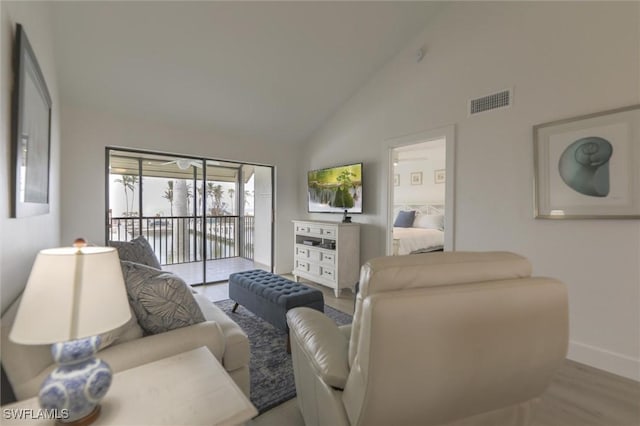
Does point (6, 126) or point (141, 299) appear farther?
point (141, 299)

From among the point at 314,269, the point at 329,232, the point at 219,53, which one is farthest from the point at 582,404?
the point at 219,53

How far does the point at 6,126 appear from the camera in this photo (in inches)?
42.7

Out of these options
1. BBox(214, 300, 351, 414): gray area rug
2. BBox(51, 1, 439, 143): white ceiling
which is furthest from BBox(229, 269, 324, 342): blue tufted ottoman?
BBox(51, 1, 439, 143): white ceiling

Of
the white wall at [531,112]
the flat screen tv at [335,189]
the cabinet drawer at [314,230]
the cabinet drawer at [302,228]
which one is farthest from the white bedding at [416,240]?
the white wall at [531,112]

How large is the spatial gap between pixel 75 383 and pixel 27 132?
1.23 m

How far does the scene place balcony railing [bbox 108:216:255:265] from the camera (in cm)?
429

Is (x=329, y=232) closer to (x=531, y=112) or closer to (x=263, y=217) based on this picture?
(x=263, y=217)

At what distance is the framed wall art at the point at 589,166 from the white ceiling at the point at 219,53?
2.01m

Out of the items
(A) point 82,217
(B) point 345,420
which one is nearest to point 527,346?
(B) point 345,420

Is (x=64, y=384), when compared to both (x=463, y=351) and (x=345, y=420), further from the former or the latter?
(x=463, y=351)

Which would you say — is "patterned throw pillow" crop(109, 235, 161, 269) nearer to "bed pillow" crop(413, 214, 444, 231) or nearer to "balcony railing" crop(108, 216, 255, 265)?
"balcony railing" crop(108, 216, 255, 265)

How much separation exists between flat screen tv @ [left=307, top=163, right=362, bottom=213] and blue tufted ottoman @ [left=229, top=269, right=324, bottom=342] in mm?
1744

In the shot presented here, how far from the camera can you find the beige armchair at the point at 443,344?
2.95 feet

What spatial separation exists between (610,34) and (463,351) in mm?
2738
